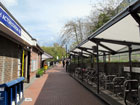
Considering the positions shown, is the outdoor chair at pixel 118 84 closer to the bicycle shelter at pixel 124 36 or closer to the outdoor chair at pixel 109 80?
the bicycle shelter at pixel 124 36

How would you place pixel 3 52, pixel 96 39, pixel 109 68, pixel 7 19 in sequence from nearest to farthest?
1. pixel 7 19
2. pixel 3 52
3. pixel 96 39
4. pixel 109 68

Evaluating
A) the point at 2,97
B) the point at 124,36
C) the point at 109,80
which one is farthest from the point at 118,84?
the point at 2,97

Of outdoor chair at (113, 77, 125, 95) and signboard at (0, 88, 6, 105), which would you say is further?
outdoor chair at (113, 77, 125, 95)

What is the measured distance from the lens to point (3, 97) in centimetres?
388

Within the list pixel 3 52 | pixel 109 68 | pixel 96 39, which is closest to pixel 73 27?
pixel 109 68

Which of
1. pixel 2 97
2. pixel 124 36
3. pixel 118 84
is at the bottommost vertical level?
pixel 118 84

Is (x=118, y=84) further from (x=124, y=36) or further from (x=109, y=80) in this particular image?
(x=124, y=36)

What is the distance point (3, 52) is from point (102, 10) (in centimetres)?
1581

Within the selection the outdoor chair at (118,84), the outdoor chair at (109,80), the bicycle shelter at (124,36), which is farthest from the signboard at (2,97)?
the outdoor chair at (109,80)

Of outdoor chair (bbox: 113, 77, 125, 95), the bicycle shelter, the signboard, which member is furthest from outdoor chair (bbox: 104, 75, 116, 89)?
the signboard

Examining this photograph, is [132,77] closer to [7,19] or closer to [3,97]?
[3,97]

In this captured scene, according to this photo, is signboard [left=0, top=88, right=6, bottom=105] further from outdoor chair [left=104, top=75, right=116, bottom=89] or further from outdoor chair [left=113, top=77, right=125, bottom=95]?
outdoor chair [left=104, top=75, right=116, bottom=89]

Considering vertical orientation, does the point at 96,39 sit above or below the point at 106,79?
above

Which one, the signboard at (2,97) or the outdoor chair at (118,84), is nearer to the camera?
the signboard at (2,97)
